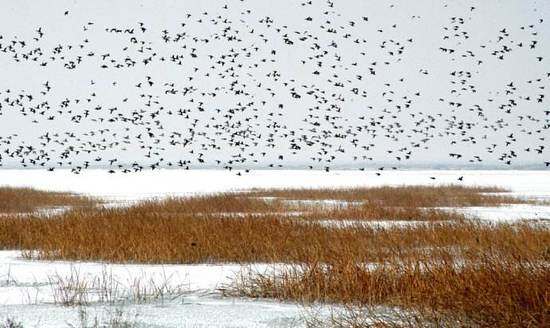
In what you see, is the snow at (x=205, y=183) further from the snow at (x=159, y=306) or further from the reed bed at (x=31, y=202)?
the snow at (x=159, y=306)

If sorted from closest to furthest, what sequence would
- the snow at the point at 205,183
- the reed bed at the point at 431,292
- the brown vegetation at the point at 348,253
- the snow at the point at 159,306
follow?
the reed bed at the point at 431,292 < the snow at the point at 159,306 < the brown vegetation at the point at 348,253 < the snow at the point at 205,183

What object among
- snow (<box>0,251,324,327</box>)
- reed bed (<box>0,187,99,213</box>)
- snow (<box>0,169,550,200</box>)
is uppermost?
snow (<box>0,251,324,327</box>)

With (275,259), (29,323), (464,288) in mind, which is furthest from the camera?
(275,259)

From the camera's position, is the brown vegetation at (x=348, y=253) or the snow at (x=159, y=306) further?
the brown vegetation at (x=348, y=253)

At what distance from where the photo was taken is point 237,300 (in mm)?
8875

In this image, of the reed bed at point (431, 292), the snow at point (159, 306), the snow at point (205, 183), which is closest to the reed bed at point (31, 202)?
the snow at point (205, 183)

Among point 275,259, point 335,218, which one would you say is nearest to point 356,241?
point 275,259

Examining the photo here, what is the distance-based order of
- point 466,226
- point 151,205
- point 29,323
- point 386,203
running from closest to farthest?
point 29,323 < point 466,226 < point 151,205 < point 386,203

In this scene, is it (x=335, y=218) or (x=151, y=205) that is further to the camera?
(x=151, y=205)

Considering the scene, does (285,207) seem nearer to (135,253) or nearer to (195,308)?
(135,253)

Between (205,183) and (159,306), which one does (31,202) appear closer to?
(159,306)

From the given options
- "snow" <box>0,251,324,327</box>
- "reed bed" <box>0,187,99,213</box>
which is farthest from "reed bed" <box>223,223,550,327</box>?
"reed bed" <box>0,187,99,213</box>

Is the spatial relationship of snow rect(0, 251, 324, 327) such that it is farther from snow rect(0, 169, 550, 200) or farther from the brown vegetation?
snow rect(0, 169, 550, 200)

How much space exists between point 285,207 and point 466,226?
1069cm
